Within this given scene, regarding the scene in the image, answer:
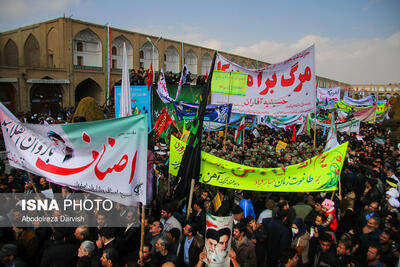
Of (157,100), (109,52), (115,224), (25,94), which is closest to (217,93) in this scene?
(115,224)

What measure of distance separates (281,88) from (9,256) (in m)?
5.93

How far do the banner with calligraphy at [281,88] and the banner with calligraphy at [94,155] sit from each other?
13.1 feet

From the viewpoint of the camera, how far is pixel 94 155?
3301mm

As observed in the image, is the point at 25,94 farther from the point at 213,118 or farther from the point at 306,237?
the point at 306,237

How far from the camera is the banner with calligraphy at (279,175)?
3955 millimetres

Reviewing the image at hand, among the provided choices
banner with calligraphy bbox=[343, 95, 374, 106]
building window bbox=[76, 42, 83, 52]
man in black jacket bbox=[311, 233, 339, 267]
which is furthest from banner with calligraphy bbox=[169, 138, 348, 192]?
building window bbox=[76, 42, 83, 52]

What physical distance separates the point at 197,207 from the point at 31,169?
7.82 feet

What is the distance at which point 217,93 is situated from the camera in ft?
24.1

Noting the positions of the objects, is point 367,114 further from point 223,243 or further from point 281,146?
point 223,243

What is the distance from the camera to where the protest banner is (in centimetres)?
274

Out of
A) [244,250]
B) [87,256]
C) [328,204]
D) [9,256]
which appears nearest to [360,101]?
[328,204]

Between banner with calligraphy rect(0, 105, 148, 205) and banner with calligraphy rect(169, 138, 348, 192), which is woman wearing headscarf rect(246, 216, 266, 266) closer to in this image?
banner with calligraphy rect(169, 138, 348, 192)

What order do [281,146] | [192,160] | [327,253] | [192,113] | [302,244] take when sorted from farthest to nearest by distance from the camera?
[192,113], [281,146], [192,160], [302,244], [327,253]

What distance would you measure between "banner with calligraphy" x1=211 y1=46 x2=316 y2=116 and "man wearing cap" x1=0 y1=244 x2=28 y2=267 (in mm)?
5153
